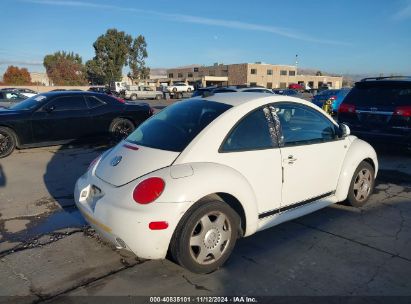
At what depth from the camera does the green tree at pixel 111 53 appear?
71062mm

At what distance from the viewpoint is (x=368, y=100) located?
8.08m

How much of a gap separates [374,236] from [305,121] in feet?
4.84

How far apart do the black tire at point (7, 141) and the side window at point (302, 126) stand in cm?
681

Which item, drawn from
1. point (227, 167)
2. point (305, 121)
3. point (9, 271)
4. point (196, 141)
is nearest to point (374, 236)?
point (305, 121)

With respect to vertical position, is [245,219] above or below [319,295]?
above

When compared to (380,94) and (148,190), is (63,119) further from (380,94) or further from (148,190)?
(380,94)

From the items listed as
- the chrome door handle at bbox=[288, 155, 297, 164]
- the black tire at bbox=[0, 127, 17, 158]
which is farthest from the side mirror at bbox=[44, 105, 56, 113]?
the chrome door handle at bbox=[288, 155, 297, 164]

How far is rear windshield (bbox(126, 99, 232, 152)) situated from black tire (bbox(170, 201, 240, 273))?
0.62 meters

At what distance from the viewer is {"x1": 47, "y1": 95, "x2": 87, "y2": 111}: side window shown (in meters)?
9.23

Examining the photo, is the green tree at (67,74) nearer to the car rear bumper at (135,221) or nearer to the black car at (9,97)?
the black car at (9,97)

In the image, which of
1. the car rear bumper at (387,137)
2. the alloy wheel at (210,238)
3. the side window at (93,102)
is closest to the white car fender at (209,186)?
the alloy wheel at (210,238)

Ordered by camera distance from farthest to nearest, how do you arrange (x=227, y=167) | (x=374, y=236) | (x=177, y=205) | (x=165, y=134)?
1. (x=374, y=236)
2. (x=165, y=134)
3. (x=227, y=167)
4. (x=177, y=205)

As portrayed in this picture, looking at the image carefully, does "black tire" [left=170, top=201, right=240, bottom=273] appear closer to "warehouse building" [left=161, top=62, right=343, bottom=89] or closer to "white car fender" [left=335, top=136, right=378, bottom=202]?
"white car fender" [left=335, top=136, right=378, bottom=202]

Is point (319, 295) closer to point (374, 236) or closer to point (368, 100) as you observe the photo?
point (374, 236)
